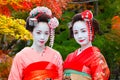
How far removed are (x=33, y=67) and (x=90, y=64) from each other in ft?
1.90

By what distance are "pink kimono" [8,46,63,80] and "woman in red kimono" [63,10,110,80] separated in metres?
0.16

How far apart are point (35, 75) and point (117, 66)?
569 cm

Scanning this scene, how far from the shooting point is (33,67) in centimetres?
386

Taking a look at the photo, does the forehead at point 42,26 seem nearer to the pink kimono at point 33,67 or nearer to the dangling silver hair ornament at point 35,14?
the dangling silver hair ornament at point 35,14

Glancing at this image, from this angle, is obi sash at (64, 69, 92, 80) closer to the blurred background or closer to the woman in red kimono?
the woman in red kimono

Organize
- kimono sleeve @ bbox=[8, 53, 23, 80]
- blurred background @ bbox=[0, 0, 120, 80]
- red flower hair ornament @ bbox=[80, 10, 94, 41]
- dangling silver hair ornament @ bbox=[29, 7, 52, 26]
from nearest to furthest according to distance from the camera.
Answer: kimono sleeve @ bbox=[8, 53, 23, 80] → dangling silver hair ornament @ bbox=[29, 7, 52, 26] → red flower hair ornament @ bbox=[80, 10, 94, 41] → blurred background @ bbox=[0, 0, 120, 80]

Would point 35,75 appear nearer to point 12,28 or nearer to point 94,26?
point 94,26

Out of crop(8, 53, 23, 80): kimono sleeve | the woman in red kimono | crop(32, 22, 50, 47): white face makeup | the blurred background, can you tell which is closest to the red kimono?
the woman in red kimono

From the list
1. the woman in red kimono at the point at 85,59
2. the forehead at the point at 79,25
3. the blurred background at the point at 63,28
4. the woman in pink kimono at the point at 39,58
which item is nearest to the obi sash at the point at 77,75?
the woman in red kimono at the point at 85,59

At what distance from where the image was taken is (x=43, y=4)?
687 cm

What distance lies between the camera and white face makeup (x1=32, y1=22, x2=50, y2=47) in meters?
3.93

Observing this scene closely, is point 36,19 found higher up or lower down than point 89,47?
higher up

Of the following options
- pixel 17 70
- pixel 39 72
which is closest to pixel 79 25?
pixel 39 72

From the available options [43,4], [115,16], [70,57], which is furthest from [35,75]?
[115,16]
